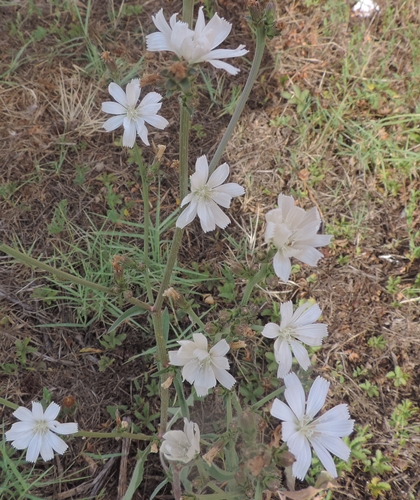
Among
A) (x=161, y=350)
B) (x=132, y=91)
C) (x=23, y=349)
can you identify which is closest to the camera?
(x=132, y=91)

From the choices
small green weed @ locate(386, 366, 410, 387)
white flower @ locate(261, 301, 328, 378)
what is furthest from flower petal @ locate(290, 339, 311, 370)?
small green weed @ locate(386, 366, 410, 387)

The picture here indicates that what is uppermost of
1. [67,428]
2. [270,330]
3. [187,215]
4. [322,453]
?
[187,215]

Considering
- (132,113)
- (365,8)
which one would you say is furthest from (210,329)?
(365,8)

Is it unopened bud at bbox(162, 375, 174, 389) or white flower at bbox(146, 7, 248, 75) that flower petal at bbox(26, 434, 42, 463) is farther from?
white flower at bbox(146, 7, 248, 75)

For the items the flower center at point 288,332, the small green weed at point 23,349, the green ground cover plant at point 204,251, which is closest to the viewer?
the flower center at point 288,332

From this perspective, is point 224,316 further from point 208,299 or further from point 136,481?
point 208,299

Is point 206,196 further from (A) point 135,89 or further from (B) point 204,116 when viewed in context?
(B) point 204,116

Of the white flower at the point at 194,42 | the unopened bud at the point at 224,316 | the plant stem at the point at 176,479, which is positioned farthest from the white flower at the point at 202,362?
the white flower at the point at 194,42

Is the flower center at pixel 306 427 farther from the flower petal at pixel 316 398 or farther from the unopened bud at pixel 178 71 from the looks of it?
the unopened bud at pixel 178 71
